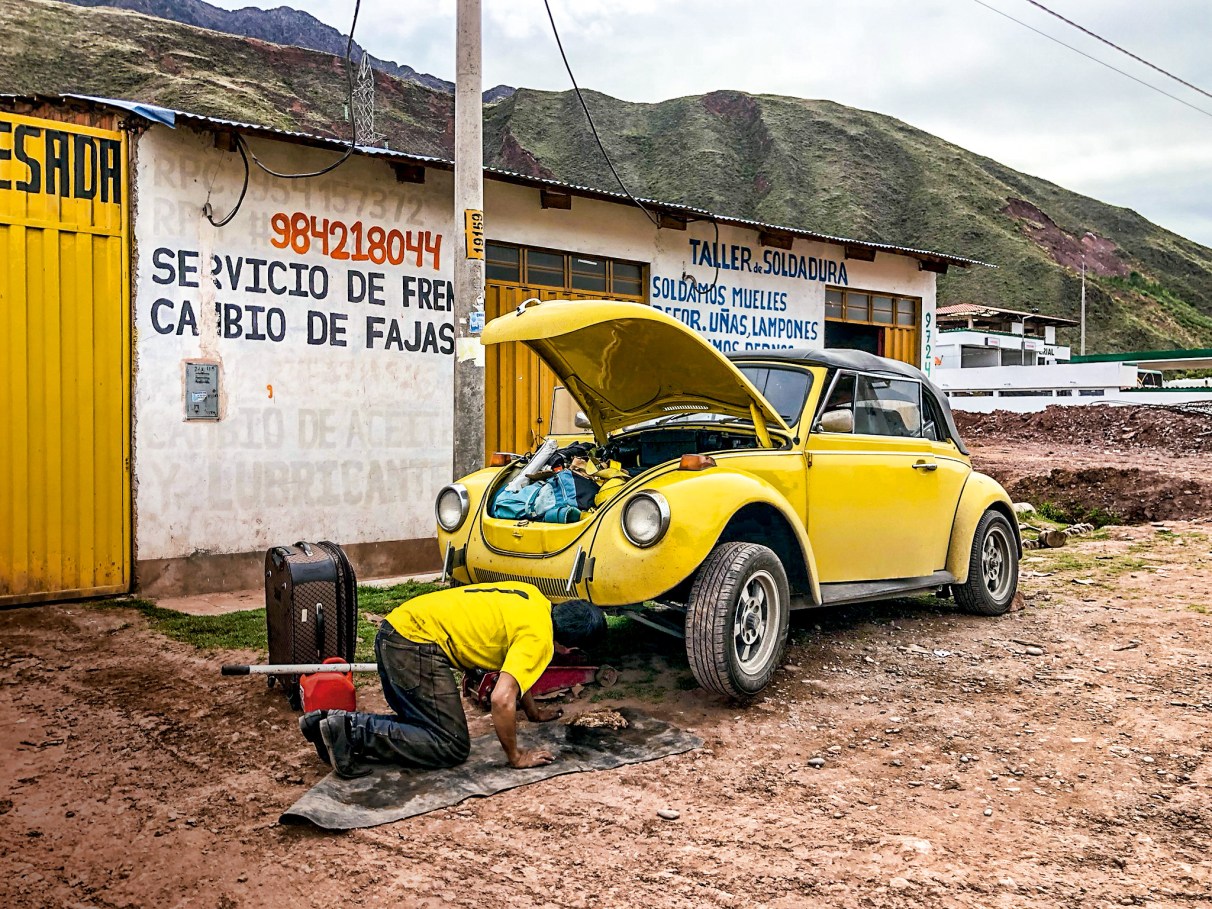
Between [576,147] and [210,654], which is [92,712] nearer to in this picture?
[210,654]

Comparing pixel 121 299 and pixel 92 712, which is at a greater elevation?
pixel 121 299

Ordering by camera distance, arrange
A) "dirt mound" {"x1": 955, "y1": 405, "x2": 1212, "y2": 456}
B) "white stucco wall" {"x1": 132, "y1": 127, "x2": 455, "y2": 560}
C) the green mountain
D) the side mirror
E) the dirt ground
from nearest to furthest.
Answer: the dirt ground, the side mirror, "white stucco wall" {"x1": 132, "y1": 127, "x2": 455, "y2": 560}, "dirt mound" {"x1": 955, "y1": 405, "x2": 1212, "y2": 456}, the green mountain

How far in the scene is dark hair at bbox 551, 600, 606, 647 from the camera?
3879 millimetres

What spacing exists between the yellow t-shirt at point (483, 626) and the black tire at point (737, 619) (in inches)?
33.9

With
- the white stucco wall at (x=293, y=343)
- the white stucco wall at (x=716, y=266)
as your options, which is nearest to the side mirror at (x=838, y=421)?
the white stucco wall at (x=293, y=343)

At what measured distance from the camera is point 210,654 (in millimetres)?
5555

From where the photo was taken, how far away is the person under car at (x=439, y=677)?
3615 mm

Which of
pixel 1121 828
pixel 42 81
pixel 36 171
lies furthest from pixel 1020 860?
pixel 42 81

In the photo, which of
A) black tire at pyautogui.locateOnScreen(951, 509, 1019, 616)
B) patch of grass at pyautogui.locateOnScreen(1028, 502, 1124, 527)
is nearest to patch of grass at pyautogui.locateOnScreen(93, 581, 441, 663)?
black tire at pyautogui.locateOnScreen(951, 509, 1019, 616)

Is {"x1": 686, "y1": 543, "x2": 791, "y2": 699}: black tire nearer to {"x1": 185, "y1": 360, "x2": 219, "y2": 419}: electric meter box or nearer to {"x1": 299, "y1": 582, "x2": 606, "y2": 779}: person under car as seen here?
{"x1": 299, "y1": 582, "x2": 606, "y2": 779}: person under car

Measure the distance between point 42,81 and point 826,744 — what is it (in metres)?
53.6

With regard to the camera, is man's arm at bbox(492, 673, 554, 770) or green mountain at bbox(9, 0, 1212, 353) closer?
man's arm at bbox(492, 673, 554, 770)

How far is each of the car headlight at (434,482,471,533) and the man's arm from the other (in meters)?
1.83

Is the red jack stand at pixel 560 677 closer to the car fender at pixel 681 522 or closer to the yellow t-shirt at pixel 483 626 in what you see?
the car fender at pixel 681 522
